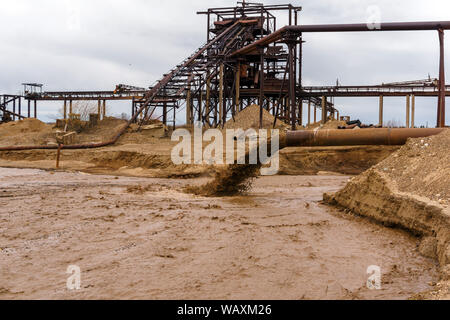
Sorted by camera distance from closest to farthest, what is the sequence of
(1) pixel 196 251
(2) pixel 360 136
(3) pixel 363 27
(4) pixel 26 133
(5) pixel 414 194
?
(1) pixel 196 251 < (5) pixel 414 194 < (2) pixel 360 136 < (3) pixel 363 27 < (4) pixel 26 133

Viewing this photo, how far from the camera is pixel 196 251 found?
5.31m

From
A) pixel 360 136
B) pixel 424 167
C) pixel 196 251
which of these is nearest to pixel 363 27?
pixel 360 136

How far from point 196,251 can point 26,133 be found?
27.1 m

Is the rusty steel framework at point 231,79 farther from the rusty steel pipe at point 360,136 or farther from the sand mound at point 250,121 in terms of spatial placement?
the rusty steel pipe at point 360,136

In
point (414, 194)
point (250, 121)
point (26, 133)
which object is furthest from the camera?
point (26, 133)

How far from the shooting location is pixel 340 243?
6.03 meters

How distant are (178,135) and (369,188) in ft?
57.7

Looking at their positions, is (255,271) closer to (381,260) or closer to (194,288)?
(194,288)

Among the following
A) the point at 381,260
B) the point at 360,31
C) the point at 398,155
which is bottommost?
the point at 381,260

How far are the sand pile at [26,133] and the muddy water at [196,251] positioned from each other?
1744 cm

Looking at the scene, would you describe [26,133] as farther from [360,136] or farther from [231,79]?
[360,136]

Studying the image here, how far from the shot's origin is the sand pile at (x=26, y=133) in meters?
25.6

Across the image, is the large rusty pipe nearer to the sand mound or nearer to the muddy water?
the sand mound
